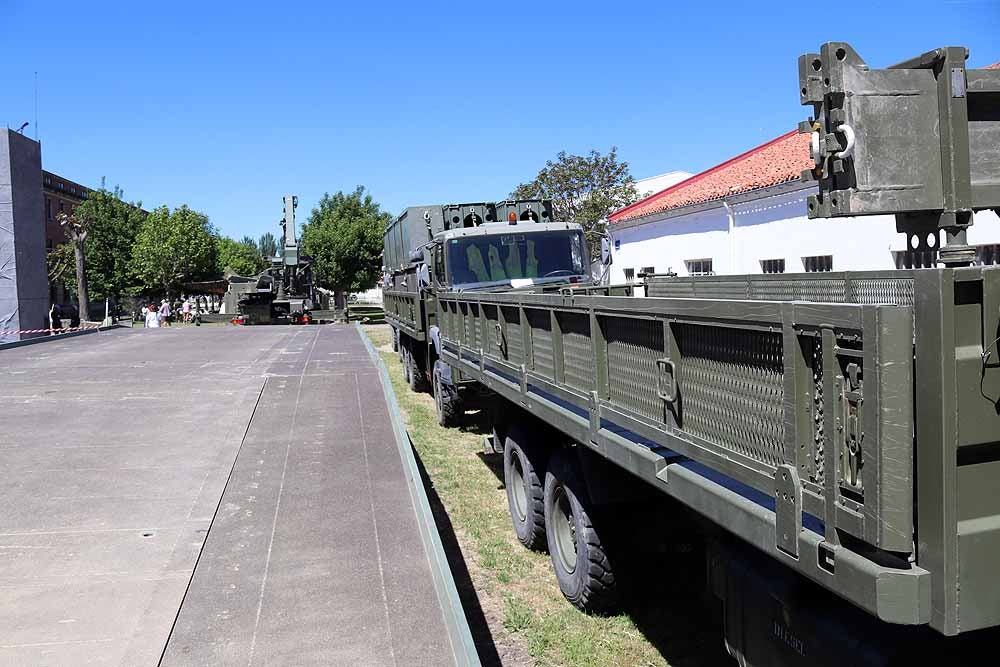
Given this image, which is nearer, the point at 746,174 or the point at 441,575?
the point at 441,575

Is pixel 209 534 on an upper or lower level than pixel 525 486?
lower

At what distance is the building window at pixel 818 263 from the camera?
13.5m

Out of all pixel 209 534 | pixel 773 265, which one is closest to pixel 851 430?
pixel 209 534

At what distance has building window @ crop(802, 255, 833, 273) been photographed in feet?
44.4

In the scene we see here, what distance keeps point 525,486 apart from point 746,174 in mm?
14222

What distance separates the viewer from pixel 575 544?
205 inches

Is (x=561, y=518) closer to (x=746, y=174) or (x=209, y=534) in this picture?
(x=209, y=534)

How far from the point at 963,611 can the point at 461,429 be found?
30.7 feet

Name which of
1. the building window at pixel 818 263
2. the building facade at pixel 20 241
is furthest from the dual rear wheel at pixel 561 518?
the building facade at pixel 20 241

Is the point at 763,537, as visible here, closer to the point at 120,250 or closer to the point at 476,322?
the point at 476,322

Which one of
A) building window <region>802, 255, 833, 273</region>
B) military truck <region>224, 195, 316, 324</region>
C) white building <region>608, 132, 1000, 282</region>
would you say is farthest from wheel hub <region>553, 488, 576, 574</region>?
military truck <region>224, 195, 316, 324</region>

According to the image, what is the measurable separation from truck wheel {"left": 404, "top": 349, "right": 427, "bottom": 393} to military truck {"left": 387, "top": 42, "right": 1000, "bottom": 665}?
9.69 m

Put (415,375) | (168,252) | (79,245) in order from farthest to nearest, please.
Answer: (168,252) < (79,245) < (415,375)

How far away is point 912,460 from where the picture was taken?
214cm
